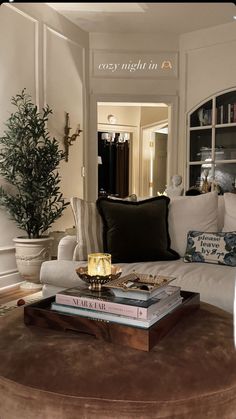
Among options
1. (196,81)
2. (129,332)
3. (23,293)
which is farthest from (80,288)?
(196,81)

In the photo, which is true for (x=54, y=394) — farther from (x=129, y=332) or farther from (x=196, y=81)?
(x=196, y=81)

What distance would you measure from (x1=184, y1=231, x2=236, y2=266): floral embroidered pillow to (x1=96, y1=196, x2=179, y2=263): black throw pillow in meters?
0.14

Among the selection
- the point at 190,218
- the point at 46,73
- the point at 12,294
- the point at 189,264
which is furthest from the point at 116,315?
the point at 46,73

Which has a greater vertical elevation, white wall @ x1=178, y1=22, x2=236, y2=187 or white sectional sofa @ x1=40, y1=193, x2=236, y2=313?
white wall @ x1=178, y1=22, x2=236, y2=187

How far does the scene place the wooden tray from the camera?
111 cm

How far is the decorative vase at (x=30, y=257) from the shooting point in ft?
12.2


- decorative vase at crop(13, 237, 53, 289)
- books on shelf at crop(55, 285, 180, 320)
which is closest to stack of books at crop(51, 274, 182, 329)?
books on shelf at crop(55, 285, 180, 320)

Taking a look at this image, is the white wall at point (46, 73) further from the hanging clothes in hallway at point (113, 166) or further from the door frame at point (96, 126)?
the hanging clothes in hallway at point (113, 166)

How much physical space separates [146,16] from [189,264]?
358 centimetres

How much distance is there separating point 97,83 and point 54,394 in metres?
4.87

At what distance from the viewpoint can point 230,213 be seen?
2555mm

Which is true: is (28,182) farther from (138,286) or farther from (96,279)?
(138,286)

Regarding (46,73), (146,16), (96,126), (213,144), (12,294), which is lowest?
(12,294)

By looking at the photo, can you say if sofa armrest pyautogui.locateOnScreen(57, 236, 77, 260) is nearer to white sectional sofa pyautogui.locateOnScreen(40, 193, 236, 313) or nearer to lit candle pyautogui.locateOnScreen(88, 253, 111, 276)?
white sectional sofa pyautogui.locateOnScreen(40, 193, 236, 313)
